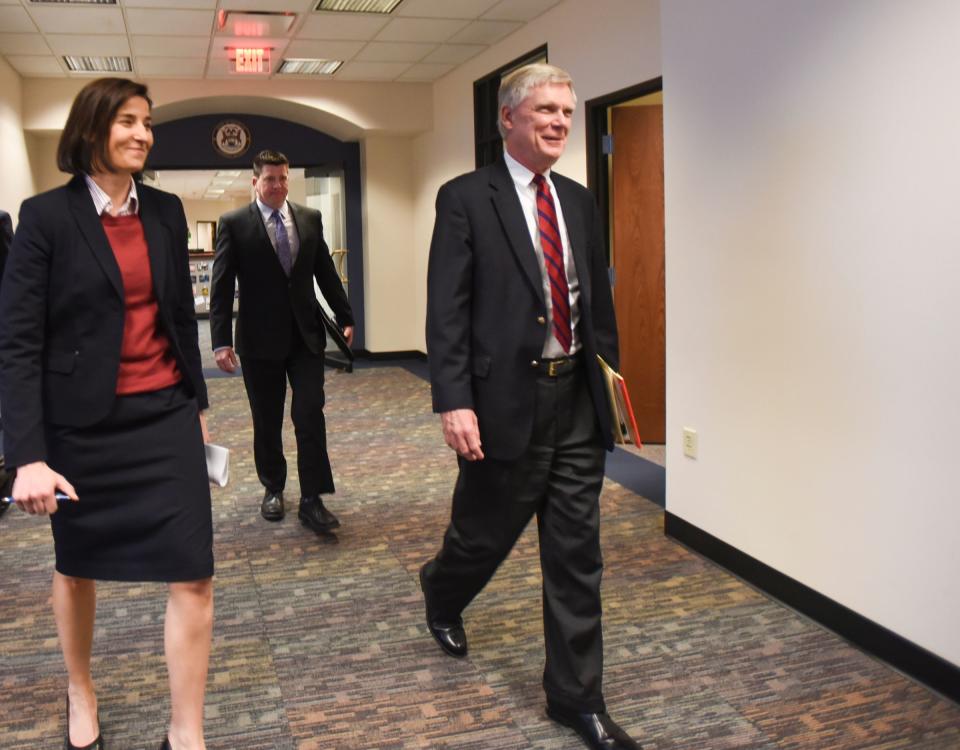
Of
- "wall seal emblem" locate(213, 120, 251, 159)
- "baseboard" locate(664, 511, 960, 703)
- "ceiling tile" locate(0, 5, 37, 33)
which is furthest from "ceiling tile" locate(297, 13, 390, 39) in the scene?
"baseboard" locate(664, 511, 960, 703)

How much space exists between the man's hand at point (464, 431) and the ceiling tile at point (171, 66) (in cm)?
662

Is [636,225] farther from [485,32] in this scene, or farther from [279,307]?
[279,307]

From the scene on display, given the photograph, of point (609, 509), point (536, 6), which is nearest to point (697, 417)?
point (609, 509)

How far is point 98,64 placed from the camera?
802 centimetres

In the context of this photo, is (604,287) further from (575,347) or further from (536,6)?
(536,6)

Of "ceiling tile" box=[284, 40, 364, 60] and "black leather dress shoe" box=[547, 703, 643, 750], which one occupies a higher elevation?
"ceiling tile" box=[284, 40, 364, 60]

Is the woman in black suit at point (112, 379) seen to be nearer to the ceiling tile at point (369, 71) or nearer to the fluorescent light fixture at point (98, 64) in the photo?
the fluorescent light fixture at point (98, 64)

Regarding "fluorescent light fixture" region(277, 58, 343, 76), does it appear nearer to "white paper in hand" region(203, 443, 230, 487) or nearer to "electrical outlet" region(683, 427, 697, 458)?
"electrical outlet" region(683, 427, 697, 458)

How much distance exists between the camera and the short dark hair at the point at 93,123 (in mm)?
1850

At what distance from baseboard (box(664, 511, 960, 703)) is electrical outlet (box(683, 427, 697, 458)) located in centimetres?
27

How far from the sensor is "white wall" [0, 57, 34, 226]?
742cm

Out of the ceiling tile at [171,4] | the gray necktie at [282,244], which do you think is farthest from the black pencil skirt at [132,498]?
the ceiling tile at [171,4]

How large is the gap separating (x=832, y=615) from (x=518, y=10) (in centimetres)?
A: 485

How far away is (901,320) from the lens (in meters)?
2.52
